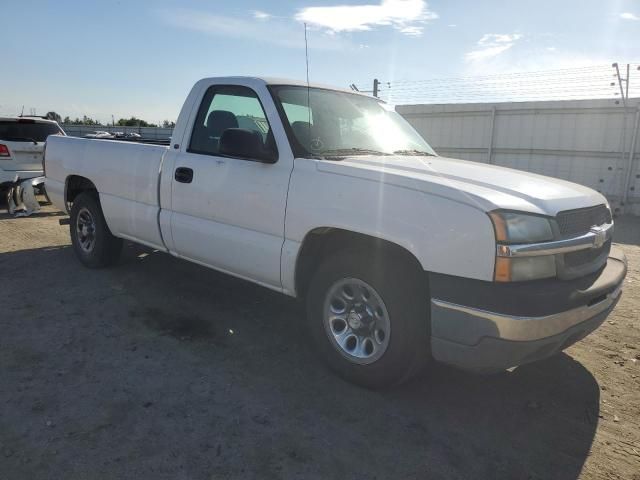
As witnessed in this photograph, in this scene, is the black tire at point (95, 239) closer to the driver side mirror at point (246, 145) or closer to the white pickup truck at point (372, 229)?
the white pickup truck at point (372, 229)

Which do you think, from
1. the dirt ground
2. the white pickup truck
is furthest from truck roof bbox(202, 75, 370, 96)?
the dirt ground

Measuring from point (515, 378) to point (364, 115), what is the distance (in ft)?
7.81

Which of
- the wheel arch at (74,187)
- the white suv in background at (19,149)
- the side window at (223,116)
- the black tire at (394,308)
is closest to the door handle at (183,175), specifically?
the side window at (223,116)

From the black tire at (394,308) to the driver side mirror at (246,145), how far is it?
895 millimetres

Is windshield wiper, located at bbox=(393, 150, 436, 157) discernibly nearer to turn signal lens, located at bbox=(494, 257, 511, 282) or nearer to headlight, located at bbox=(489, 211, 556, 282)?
headlight, located at bbox=(489, 211, 556, 282)

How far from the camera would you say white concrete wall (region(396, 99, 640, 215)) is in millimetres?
12031

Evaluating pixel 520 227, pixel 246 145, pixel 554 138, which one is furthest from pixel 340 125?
pixel 554 138

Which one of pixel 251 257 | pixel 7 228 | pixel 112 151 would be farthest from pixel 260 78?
pixel 7 228

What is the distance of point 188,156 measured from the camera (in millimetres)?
4223

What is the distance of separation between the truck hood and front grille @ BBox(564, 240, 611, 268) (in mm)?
274

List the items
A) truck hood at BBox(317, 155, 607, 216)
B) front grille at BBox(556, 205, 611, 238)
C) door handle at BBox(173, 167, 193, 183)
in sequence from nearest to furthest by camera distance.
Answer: truck hood at BBox(317, 155, 607, 216)
front grille at BBox(556, 205, 611, 238)
door handle at BBox(173, 167, 193, 183)

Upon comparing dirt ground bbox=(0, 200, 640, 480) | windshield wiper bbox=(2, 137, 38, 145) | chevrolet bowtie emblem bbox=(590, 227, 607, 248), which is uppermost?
windshield wiper bbox=(2, 137, 38, 145)

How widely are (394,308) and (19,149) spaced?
355 inches

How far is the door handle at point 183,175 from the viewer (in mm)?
4141
